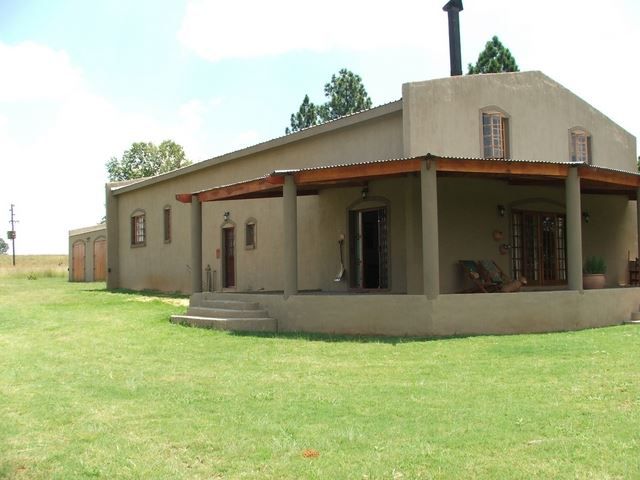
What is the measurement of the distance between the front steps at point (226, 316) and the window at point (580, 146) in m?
8.45

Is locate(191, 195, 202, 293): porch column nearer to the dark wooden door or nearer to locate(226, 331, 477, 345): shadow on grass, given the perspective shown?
locate(226, 331, 477, 345): shadow on grass

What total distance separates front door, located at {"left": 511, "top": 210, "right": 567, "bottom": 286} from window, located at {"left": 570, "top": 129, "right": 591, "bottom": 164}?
146cm

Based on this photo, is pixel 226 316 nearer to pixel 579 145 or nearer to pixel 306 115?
pixel 579 145

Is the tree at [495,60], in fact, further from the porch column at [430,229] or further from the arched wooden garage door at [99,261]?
the porch column at [430,229]

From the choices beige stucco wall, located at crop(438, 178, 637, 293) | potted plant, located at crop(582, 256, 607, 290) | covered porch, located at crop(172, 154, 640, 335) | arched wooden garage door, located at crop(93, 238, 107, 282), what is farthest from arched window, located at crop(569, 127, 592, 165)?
arched wooden garage door, located at crop(93, 238, 107, 282)

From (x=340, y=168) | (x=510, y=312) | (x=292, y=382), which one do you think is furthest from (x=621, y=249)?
(x=292, y=382)

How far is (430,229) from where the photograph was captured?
11.3 m

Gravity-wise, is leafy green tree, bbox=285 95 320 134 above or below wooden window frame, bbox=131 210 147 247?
above

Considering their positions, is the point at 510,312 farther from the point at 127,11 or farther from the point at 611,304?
the point at 127,11

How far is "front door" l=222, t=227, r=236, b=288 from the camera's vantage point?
19.3 metres

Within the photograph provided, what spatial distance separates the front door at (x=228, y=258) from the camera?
63.2 ft

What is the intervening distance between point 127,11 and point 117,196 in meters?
19.8

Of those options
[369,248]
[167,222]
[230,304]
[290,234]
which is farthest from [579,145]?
[167,222]

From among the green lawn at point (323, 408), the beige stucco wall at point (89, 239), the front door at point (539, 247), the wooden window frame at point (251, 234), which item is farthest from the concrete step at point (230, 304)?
the beige stucco wall at point (89, 239)
